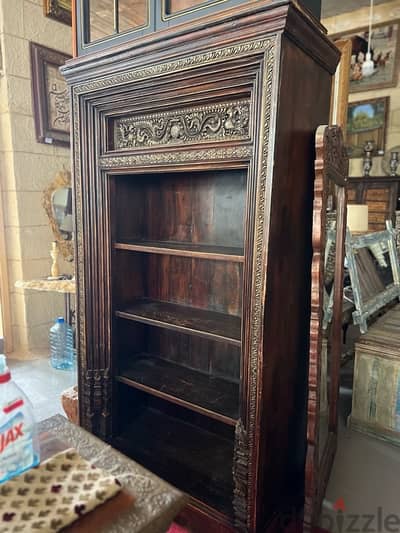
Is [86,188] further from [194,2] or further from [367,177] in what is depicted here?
[367,177]

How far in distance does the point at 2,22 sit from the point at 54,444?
2888mm

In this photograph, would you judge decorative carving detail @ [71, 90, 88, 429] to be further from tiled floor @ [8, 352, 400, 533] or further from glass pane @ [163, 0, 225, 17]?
tiled floor @ [8, 352, 400, 533]

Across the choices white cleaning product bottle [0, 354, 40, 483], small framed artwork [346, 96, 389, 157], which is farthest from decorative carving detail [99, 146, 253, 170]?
small framed artwork [346, 96, 389, 157]

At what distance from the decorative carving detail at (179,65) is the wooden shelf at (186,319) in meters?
0.89

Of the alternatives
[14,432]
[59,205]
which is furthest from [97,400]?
[59,205]

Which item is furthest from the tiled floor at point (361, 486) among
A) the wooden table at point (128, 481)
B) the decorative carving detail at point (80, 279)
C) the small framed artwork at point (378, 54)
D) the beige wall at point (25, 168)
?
the small framed artwork at point (378, 54)

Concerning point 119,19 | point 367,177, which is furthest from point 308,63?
point 367,177

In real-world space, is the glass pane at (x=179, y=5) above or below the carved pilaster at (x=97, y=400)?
above

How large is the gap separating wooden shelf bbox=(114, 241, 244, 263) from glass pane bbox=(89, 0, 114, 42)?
2.64ft

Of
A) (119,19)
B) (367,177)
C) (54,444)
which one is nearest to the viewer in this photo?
(54,444)

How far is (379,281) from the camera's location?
2.67 metres

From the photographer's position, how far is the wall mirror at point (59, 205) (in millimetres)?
3072

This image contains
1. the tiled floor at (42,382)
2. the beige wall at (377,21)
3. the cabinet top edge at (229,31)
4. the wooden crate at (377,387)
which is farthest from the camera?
the beige wall at (377,21)

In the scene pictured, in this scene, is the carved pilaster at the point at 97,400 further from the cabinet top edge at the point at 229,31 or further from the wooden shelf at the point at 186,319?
the cabinet top edge at the point at 229,31
